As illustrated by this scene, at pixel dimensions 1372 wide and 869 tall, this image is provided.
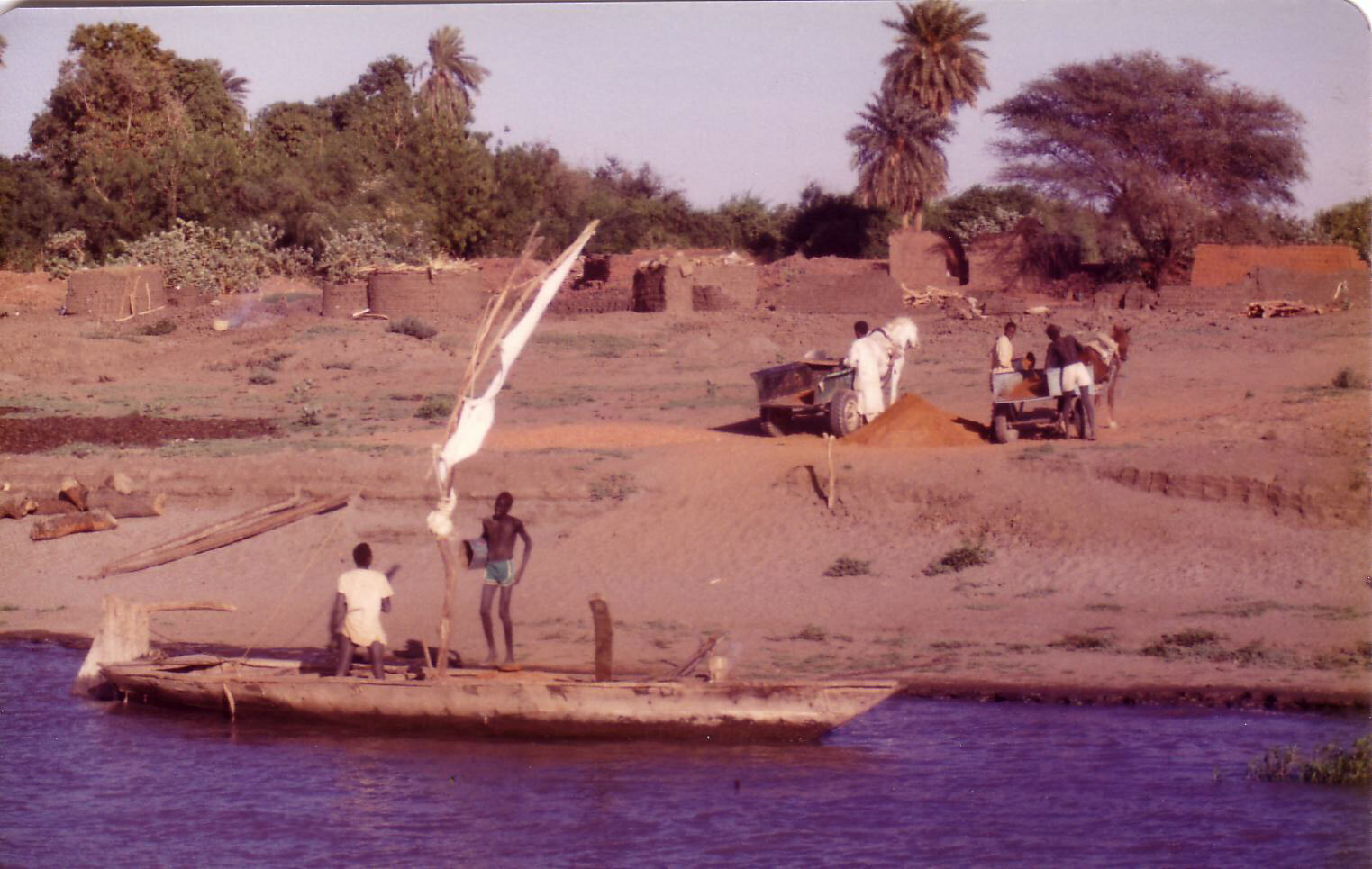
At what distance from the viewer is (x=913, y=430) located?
696 inches

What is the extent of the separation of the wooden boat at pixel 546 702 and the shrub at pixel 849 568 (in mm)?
4172

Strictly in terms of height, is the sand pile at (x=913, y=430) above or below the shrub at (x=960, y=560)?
above

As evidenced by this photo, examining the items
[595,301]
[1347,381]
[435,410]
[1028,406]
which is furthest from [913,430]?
[595,301]

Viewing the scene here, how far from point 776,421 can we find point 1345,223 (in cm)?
2435

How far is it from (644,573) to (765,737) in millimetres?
4687

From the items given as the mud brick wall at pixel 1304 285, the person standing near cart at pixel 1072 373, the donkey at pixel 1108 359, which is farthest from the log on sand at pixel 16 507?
the mud brick wall at pixel 1304 285

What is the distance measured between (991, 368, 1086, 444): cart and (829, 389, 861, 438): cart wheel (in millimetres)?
1624

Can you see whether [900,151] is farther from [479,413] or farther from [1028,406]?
[479,413]

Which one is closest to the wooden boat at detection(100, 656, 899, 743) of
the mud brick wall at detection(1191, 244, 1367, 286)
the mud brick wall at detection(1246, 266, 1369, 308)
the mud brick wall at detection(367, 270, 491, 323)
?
the mud brick wall at detection(367, 270, 491, 323)

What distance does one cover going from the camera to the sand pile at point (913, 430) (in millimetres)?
17562

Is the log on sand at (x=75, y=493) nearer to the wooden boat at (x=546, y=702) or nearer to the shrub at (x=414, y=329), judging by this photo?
the wooden boat at (x=546, y=702)

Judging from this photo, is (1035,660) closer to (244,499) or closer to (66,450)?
(244,499)

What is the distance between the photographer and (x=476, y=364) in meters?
11.0

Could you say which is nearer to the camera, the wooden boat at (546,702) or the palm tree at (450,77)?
the wooden boat at (546,702)
